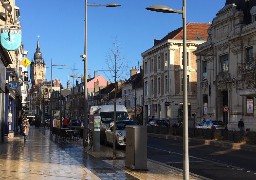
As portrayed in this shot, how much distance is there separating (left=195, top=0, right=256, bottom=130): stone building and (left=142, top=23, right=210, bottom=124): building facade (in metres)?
10.6

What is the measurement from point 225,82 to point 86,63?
3135 centimetres

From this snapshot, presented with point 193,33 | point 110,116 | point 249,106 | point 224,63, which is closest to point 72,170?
point 110,116

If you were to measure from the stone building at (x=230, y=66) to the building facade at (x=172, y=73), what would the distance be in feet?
34.8

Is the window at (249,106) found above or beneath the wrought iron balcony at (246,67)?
beneath

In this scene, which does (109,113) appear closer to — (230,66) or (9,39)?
(9,39)

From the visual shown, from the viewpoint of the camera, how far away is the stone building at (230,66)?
5006cm

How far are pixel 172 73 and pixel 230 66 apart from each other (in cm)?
2088

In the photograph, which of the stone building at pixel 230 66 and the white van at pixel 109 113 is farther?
the stone building at pixel 230 66

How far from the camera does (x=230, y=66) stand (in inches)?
2179

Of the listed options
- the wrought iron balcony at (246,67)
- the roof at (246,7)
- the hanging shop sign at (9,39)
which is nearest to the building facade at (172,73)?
the roof at (246,7)

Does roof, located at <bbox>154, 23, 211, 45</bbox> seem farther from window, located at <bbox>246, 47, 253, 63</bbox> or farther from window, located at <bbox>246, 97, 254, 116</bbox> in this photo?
window, located at <bbox>246, 97, 254, 116</bbox>

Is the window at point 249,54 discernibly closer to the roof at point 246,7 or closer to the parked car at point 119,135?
the roof at point 246,7

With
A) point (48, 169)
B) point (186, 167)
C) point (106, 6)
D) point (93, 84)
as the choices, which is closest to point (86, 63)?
point (106, 6)

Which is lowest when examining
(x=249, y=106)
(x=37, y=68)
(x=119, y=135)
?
(x=119, y=135)
